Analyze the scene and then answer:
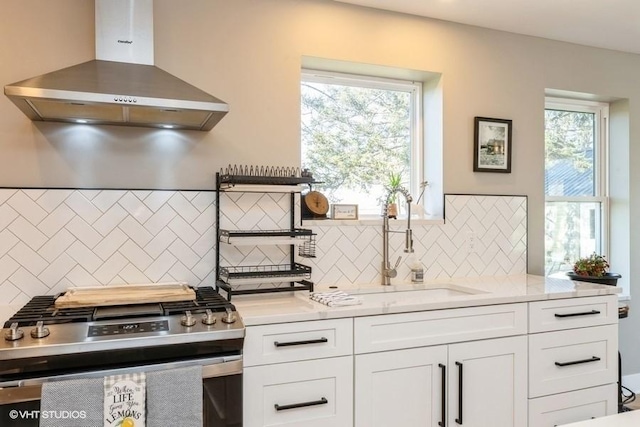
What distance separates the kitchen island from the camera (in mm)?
1916

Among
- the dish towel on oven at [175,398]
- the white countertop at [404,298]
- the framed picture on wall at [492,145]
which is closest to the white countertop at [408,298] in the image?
the white countertop at [404,298]

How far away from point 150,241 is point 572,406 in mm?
2309

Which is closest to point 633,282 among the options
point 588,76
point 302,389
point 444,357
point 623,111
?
point 623,111

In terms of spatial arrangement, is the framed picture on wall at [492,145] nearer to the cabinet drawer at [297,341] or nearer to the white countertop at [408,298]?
the white countertop at [408,298]

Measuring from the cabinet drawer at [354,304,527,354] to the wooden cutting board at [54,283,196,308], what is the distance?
2.53 feet

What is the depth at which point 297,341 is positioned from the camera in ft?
6.30

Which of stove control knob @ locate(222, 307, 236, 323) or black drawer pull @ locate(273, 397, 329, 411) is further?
black drawer pull @ locate(273, 397, 329, 411)

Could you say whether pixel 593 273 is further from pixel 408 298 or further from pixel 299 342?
pixel 299 342

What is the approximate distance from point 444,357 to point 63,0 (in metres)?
2.38

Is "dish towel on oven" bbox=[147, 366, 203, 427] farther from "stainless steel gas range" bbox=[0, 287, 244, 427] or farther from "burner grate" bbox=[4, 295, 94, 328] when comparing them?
"burner grate" bbox=[4, 295, 94, 328]

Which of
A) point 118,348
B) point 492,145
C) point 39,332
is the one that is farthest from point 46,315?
point 492,145

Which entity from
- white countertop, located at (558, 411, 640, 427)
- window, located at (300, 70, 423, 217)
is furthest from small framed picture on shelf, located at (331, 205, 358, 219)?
white countertop, located at (558, 411, 640, 427)

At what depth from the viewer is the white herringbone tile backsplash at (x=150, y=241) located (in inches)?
83.4

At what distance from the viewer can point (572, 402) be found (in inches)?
97.9
